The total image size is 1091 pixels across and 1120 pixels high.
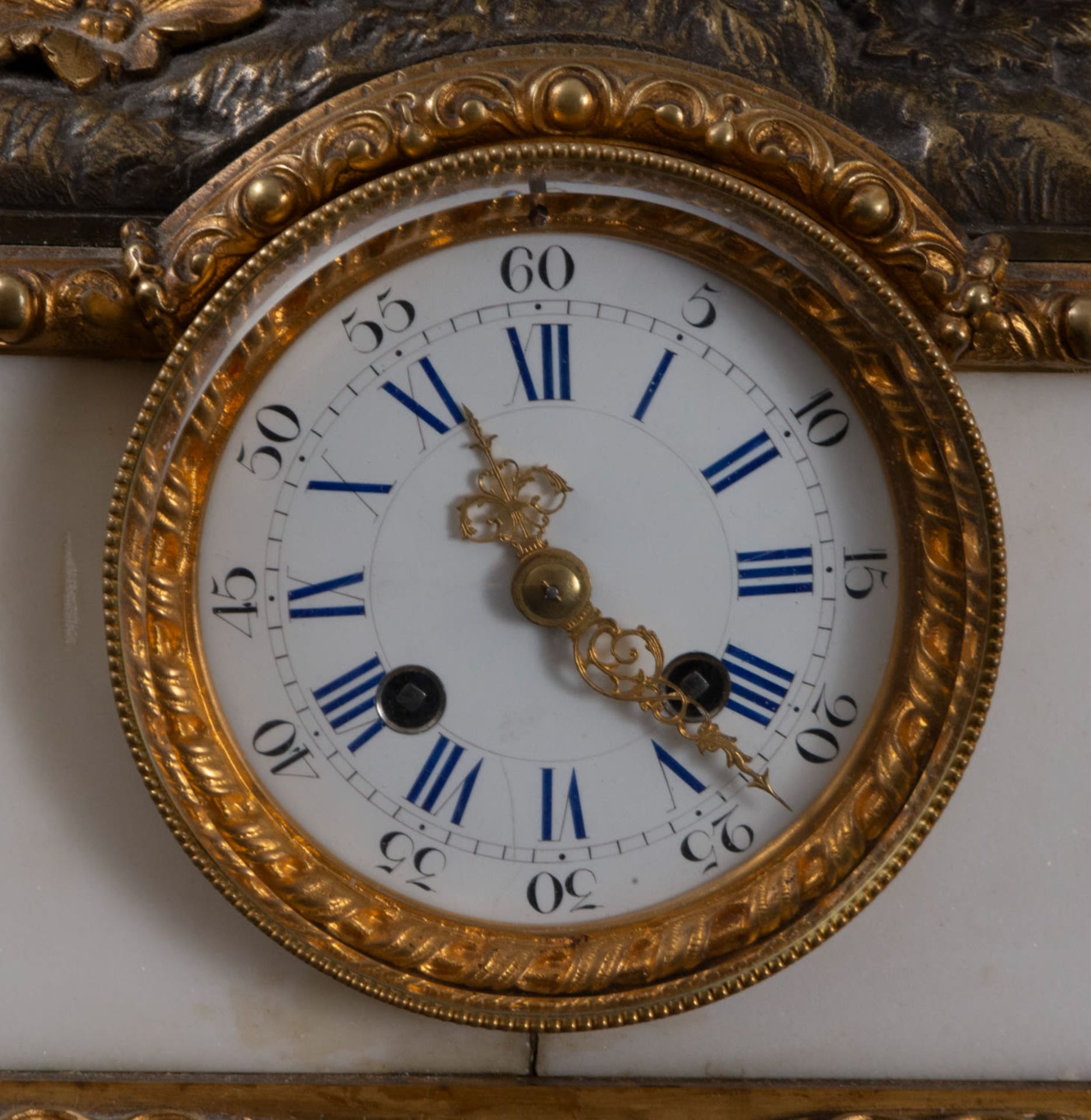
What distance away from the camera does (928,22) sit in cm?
88

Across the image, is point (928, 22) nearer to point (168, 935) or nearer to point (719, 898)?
point (719, 898)

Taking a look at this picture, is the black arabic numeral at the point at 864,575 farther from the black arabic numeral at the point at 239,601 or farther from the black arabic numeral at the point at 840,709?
the black arabic numeral at the point at 239,601

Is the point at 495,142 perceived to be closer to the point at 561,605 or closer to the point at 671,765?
the point at 561,605

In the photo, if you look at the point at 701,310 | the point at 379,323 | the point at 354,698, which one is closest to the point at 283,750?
the point at 354,698

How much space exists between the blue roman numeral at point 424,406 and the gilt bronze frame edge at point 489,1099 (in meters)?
0.45

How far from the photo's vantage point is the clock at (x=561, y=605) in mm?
814

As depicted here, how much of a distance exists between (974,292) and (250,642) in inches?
20.4

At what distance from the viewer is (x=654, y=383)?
32.6 inches

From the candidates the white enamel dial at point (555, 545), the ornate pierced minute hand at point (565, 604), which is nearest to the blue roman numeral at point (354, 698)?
the white enamel dial at point (555, 545)

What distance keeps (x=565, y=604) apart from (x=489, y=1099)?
0.35 meters

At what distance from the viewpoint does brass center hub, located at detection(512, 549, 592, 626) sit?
82 centimetres

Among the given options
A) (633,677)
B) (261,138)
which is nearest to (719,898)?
(633,677)

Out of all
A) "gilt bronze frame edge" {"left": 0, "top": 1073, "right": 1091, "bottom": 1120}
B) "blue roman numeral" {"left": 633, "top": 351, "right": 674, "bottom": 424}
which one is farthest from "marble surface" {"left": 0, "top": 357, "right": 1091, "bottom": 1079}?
"blue roman numeral" {"left": 633, "top": 351, "right": 674, "bottom": 424}

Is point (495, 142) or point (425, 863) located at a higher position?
point (495, 142)
